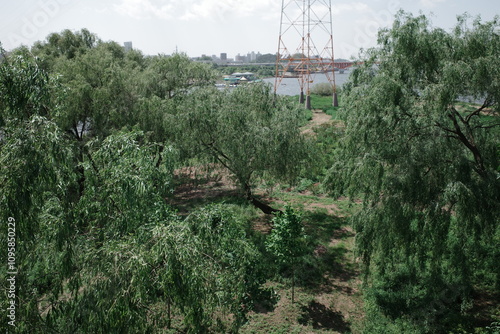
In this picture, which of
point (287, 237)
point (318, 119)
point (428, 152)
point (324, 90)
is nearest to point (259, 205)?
point (287, 237)

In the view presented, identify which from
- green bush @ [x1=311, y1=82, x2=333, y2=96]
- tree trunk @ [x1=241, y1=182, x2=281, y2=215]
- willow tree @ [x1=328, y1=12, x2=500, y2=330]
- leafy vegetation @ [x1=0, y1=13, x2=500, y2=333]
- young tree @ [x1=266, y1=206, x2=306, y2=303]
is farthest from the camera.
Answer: green bush @ [x1=311, y1=82, x2=333, y2=96]

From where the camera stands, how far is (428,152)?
324 inches

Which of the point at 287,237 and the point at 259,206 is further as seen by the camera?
the point at 259,206

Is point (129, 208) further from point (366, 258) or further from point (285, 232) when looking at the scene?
point (366, 258)

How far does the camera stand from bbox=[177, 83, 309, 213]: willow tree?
13.6 metres

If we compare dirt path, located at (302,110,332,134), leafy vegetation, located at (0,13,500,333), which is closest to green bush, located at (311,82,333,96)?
dirt path, located at (302,110,332,134)

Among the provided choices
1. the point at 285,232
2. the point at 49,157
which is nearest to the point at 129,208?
the point at 49,157

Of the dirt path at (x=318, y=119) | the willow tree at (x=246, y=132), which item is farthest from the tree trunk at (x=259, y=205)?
the dirt path at (x=318, y=119)

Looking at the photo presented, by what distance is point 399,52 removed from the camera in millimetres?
8961

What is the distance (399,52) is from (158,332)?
8.20m

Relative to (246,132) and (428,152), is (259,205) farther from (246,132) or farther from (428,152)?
(428,152)

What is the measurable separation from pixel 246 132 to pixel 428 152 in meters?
6.88

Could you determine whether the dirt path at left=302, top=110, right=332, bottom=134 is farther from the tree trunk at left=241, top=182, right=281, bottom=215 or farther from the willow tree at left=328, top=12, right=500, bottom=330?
the willow tree at left=328, top=12, right=500, bottom=330

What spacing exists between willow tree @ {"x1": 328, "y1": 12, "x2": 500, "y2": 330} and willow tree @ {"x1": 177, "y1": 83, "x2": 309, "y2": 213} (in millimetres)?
4474
